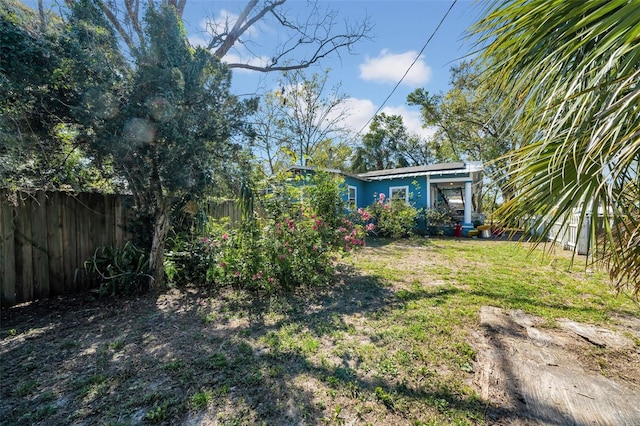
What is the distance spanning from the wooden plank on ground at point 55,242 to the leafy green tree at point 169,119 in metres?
1.01

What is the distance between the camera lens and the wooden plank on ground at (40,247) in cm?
340

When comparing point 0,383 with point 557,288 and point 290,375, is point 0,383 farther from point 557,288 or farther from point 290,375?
point 557,288

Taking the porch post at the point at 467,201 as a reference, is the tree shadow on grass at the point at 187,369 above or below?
below

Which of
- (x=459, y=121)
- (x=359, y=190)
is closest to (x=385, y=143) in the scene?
(x=459, y=121)

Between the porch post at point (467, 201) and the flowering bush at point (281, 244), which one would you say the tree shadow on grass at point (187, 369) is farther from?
the porch post at point (467, 201)

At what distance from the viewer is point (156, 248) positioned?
3828 millimetres

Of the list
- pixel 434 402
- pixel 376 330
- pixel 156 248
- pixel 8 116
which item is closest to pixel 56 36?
pixel 8 116

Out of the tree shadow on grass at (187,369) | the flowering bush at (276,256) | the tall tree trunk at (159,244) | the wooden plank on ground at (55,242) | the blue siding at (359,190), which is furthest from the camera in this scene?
the blue siding at (359,190)

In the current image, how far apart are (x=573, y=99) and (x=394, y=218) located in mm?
8925

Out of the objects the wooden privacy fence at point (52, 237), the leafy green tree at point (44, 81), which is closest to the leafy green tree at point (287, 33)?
the leafy green tree at point (44, 81)

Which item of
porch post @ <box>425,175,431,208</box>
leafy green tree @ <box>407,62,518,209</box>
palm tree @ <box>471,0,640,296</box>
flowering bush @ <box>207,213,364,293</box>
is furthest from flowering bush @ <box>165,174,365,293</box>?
leafy green tree @ <box>407,62,518,209</box>

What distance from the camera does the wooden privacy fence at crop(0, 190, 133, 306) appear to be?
10.5 feet

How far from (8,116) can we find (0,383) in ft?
7.67

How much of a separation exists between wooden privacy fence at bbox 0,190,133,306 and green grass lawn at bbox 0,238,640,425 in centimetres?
46
